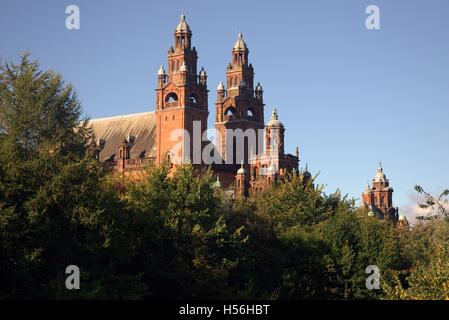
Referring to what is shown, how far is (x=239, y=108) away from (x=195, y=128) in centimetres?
1796

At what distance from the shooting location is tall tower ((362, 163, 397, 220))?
7308 inches

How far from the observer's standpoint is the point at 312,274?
64375 mm

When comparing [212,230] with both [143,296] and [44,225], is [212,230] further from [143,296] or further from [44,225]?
[44,225]

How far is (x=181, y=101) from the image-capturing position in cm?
12000

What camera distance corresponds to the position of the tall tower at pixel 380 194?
609ft

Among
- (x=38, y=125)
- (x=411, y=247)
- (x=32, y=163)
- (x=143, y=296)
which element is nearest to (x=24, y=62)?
(x=38, y=125)

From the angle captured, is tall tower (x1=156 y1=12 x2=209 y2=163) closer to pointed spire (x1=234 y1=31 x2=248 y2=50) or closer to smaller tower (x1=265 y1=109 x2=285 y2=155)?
smaller tower (x1=265 y1=109 x2=285 y2=155)

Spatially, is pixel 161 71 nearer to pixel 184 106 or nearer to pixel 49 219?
pixel 184 106

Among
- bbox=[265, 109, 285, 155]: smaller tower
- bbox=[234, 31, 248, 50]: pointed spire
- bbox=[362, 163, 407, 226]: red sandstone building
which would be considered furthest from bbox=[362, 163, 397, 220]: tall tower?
bbox=[265, 109, 285, 155]: smaller tower

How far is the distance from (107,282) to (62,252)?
11.0 feet

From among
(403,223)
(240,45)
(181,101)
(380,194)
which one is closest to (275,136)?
(181,101)

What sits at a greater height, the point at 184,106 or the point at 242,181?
the point at 184,106
